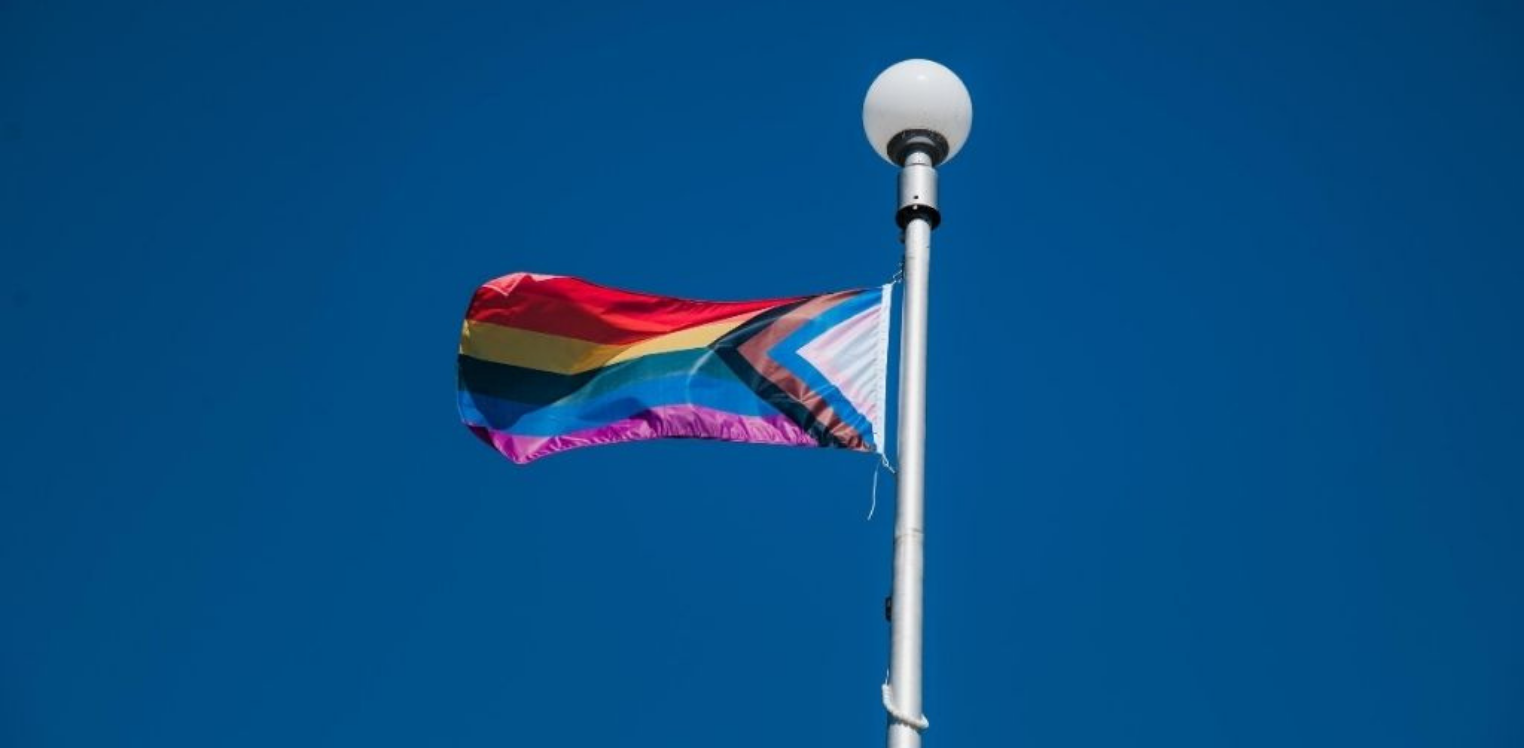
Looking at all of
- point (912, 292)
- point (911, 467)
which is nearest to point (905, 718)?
point (911, 467)

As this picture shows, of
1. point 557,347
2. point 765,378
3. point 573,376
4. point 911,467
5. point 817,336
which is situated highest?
point 557,347

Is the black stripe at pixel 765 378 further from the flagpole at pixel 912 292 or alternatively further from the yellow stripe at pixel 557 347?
the flagpole at pixel 912 292

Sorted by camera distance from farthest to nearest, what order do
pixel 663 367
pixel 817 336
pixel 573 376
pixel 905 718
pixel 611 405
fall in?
pixel 573 376
pixel 611 405
pixel 663 367
pixel 817 336
pixel 905 718

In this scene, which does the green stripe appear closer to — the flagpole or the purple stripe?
the purple stripe

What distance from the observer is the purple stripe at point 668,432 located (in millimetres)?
10188

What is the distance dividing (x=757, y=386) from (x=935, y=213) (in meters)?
1.60

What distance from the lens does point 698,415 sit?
1060 centimetres

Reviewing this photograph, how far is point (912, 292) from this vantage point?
9211 mm

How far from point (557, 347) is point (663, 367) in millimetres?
1003

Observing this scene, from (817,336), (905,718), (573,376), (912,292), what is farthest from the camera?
(573,376)

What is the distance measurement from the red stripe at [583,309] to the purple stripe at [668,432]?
0.69m

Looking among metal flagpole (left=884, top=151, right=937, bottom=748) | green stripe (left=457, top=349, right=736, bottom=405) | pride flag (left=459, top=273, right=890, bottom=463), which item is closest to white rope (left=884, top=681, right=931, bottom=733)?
metal flagpole (left=884, top=151, right=937, bottom=748)

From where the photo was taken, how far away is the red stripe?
37.1 feet

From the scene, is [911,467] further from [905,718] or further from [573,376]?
[573,376]
